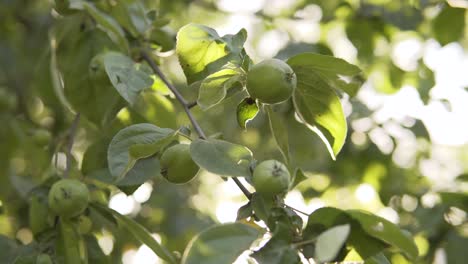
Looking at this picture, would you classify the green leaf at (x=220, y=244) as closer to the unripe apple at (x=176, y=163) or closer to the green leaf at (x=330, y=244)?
the green leaf at (x=330, y=244)

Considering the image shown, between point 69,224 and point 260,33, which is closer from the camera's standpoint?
point 69,224

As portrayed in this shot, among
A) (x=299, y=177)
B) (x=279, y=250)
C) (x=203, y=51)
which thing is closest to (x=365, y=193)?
(x=299, y=177)

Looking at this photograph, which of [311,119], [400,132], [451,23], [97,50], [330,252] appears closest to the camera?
[330,252]

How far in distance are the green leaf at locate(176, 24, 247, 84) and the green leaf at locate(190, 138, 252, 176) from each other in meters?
0.15

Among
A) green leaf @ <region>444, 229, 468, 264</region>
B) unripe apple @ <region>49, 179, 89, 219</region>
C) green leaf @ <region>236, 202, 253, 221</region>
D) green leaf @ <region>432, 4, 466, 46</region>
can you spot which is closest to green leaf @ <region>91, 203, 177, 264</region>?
unripe apple @ <region>49, 179, 89, 219</region>

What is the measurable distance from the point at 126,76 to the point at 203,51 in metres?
0.21

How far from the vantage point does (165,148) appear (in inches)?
56.0

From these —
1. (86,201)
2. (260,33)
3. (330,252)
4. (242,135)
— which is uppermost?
(330,252)

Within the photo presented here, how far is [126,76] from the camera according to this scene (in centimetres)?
147

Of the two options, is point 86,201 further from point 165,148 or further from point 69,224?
point 165,148

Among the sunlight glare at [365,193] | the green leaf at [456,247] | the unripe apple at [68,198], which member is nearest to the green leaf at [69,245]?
the unripe apple at [68,198]

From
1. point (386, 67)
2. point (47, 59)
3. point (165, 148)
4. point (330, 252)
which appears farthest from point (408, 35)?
point (330, 252)

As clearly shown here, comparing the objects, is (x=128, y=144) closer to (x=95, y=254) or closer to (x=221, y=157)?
(x=221, y=157)

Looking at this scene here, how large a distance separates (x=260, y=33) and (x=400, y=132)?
849 millimetres
